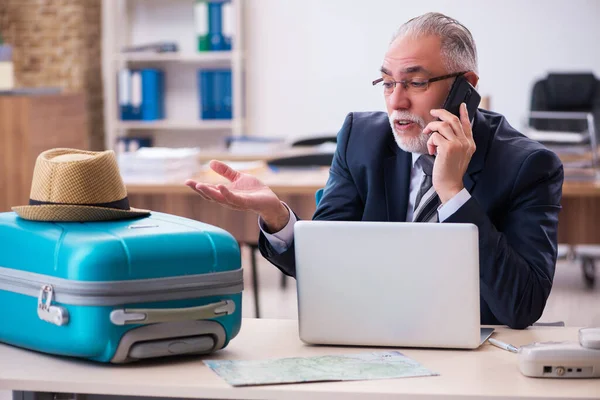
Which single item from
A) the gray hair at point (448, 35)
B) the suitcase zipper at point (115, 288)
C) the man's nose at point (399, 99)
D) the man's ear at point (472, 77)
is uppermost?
the gray hair at point (448, 35)

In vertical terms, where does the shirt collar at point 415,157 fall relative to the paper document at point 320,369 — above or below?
above

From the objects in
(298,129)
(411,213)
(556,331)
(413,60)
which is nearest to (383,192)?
(411,213)

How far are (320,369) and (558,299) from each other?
3889 mm

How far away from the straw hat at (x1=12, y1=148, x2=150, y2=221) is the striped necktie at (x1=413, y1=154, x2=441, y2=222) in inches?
24.7

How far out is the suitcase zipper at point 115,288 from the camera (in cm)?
151

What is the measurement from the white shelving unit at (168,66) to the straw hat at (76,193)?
512cm

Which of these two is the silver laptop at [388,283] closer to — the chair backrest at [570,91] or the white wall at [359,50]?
the chair backrest at [570,91]

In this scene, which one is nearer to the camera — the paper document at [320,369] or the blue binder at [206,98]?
the paper document at [320,369]

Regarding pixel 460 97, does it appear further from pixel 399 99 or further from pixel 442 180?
pixel 442 180

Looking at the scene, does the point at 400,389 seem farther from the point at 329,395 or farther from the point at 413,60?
the point at 413,60

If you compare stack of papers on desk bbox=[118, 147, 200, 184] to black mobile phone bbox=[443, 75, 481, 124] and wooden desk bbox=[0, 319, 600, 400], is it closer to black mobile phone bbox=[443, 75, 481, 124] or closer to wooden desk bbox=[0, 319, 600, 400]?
black mobile phone bbox=[443, 75, 481, 124]

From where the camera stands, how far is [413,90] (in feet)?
6.69

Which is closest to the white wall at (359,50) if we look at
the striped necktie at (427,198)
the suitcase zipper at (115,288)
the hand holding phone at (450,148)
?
the striped necktie at (427,198)

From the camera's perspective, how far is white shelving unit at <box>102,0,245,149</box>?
690 centimetres
